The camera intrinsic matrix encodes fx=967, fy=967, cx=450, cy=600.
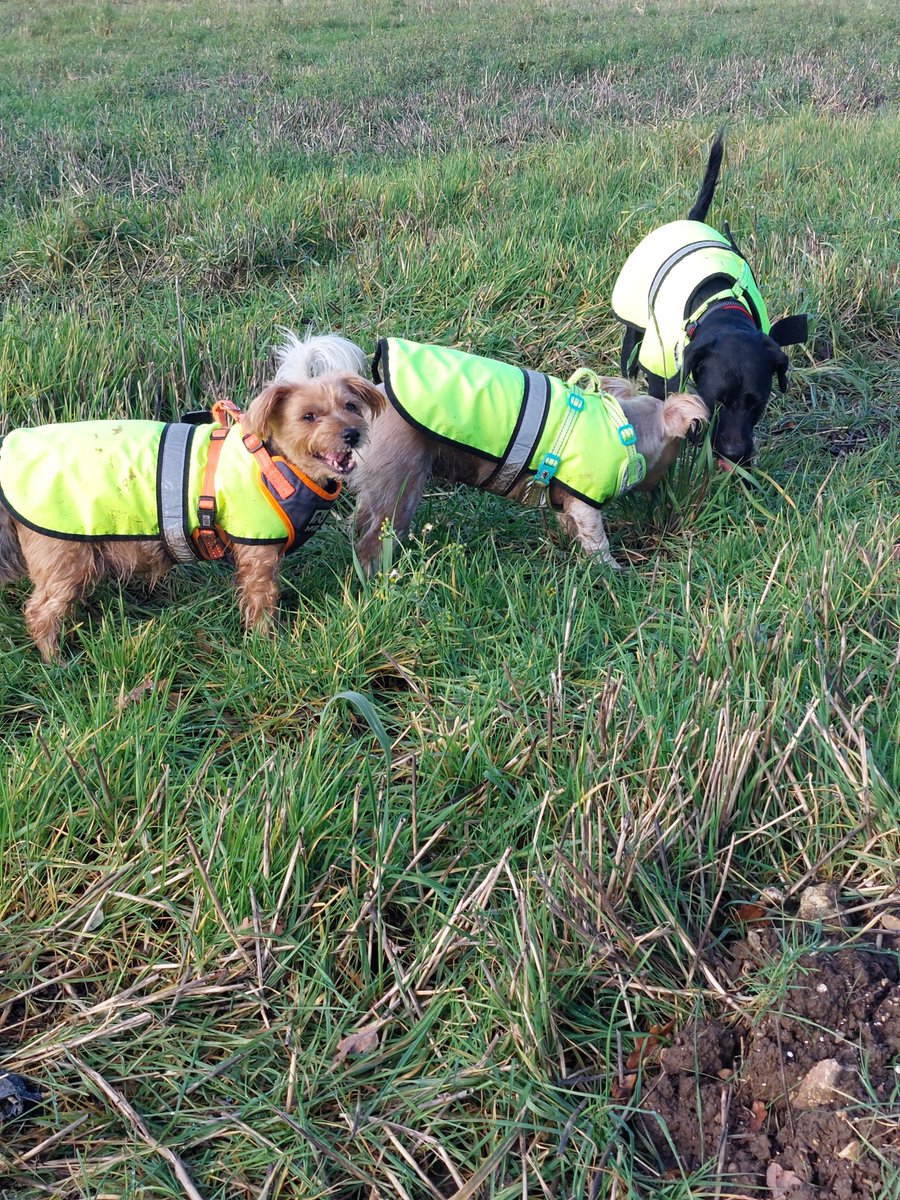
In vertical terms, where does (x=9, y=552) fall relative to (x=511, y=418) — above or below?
below

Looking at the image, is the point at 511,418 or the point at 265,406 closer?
Answer: the point at 265,406

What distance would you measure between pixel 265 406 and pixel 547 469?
1.11 meters

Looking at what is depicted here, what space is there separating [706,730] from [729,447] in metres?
1.99

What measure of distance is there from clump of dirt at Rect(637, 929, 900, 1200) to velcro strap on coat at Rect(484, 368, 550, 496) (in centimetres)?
218

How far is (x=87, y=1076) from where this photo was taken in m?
1.97

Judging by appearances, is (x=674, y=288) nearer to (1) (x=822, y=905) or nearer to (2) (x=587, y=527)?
(2) (x=587, y=527)

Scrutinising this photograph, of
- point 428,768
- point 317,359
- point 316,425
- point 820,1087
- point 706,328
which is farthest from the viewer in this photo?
point 706,328

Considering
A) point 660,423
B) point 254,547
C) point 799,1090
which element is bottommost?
point 799,1090

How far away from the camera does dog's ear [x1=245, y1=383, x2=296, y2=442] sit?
330 cm

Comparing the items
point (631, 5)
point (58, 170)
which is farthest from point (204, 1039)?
point (631, 5)

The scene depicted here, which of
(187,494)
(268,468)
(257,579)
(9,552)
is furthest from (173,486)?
(9,552)

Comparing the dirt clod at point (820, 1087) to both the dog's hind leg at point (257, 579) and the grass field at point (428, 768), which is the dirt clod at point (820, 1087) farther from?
the dog's hind leg at point (257, 579)

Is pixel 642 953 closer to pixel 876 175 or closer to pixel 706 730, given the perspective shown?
pixel 706 730

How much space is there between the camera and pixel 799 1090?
1845 mm
